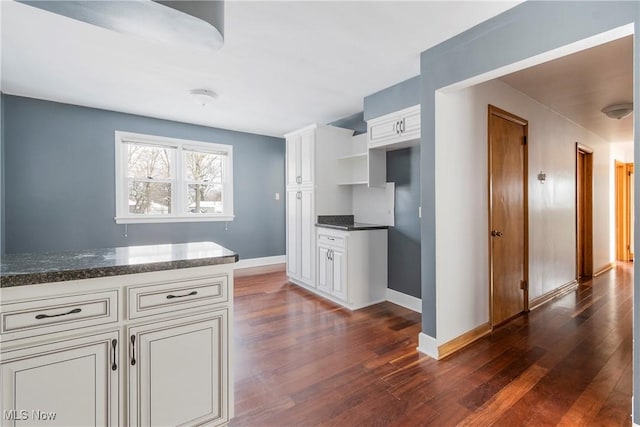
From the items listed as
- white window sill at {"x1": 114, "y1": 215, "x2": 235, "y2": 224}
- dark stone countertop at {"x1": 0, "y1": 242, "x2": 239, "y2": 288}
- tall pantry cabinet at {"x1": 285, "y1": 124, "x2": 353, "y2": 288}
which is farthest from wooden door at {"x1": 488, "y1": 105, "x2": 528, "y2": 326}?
white window sill at {"x1": 114, "y1": 215, "x2": 235, "y2": 224}

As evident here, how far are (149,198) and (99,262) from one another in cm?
359

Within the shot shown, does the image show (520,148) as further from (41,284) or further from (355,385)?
(41,284)

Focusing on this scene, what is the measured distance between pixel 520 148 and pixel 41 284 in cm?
397

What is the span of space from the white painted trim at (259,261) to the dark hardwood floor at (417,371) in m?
2.15

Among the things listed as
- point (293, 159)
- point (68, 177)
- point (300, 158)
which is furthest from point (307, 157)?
point (68, 177)

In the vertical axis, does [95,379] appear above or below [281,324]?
above

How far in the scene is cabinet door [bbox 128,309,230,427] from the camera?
1312 millimetres

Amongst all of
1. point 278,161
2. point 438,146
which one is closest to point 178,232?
point 278,161

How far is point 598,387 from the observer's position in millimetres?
1935

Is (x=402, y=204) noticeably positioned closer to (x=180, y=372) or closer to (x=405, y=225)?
(x=405, y=225)

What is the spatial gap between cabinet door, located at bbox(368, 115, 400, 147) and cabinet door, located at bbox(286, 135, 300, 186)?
49.1 inches

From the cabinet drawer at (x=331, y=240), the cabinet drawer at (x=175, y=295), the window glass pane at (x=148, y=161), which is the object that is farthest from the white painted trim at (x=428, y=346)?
the window glass pane at (x=148, y=161)

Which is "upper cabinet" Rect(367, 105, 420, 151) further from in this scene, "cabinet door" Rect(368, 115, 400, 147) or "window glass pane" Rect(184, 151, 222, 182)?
"window glass pane" Rect(184, 151, 222, 182)

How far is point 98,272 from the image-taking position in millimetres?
1215
